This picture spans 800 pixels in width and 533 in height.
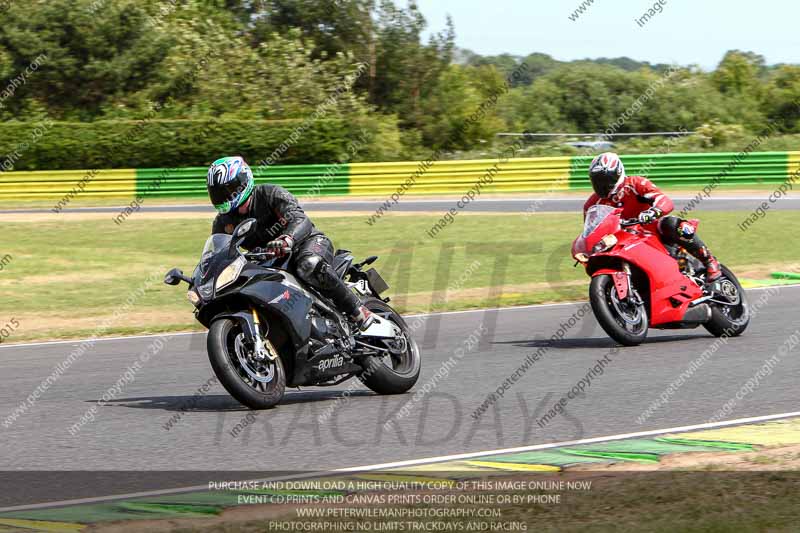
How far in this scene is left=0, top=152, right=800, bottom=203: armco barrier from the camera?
33250 mm

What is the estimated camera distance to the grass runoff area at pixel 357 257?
1520cm

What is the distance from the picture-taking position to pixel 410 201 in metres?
32.2

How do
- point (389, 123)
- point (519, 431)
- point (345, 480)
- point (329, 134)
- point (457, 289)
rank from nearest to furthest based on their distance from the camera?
point (345, 480)
point (519, 431)
point (457, 289)
point (329, 134)
point (389, 123)

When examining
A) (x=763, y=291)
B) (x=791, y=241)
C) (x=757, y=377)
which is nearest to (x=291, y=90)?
(x=791, y=241)

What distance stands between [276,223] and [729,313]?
5.38 metres

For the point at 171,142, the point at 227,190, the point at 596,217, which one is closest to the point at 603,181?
the point at 596,217

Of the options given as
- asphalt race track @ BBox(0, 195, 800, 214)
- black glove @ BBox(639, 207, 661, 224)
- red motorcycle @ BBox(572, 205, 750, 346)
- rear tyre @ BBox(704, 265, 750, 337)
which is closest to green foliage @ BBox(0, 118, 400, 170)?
asphalt race track @ BBox(0, 195, 800, 214)

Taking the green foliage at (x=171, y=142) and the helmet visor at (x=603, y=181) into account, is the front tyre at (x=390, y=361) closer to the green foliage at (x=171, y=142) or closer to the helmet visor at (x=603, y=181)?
the helmet visor at (x=603, y=181)

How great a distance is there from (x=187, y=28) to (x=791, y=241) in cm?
3436

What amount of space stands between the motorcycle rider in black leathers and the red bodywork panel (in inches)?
128

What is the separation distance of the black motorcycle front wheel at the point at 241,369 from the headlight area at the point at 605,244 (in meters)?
3.96

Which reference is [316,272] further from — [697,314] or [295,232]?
[697,314]

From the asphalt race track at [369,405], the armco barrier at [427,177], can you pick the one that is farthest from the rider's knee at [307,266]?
the armco barrier at [427,177]

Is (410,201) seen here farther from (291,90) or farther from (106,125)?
(291,90)
